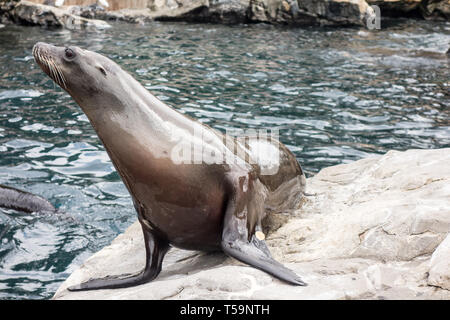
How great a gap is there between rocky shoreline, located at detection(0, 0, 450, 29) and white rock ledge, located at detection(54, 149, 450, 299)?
502 inches

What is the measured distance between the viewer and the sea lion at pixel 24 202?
4.84 meters

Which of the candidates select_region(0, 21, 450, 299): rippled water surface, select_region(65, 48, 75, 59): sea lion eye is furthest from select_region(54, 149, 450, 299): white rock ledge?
select_region(65, 48, 75, 59): sea lion eye

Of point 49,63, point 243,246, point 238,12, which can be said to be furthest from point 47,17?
point 243,246

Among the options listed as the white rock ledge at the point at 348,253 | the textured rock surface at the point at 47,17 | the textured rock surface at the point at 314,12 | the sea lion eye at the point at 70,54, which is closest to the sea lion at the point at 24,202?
the white rock ledge at the point at 348,253

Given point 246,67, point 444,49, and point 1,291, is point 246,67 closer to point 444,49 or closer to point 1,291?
point 444,49

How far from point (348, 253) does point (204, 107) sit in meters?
5.24

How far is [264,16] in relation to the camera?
17031 millimetres

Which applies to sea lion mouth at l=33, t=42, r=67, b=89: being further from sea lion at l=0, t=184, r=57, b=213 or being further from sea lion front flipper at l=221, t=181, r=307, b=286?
sea lion at l=0, t=184, r=57, b=213

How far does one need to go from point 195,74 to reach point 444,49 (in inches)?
238

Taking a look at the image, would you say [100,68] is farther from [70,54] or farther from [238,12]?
[238,12]

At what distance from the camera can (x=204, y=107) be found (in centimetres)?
796

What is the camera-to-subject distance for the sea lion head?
3.06 meters

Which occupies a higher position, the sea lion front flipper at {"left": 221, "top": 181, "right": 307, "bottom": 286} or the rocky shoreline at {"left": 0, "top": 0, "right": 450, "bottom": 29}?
the rocky shoreline at {"left": 0, "top": 0, "right": 450, "bottom": 29}

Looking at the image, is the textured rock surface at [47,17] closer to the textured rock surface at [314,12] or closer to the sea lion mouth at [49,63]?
the textured rock surface at [314,12]
